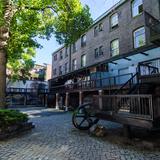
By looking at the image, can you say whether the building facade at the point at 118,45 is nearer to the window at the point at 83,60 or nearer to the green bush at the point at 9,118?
the window at the point at 83,60

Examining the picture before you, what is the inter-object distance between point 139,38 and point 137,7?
339 centimetres

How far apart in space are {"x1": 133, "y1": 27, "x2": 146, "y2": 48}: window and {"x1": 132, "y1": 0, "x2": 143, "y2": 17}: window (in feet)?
6.27

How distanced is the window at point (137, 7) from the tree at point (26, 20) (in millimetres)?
7550

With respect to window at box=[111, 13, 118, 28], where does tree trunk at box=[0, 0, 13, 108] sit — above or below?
below

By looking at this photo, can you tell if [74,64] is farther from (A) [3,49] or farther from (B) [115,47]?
(A) [3,49]

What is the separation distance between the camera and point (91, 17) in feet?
42.8

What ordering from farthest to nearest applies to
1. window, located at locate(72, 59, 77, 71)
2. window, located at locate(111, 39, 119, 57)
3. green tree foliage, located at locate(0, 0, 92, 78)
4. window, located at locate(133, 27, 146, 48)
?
window, located at locate(72, 59, 77, 71) < window, located at locate(111, 39, 119, 57) < window, located at locate(133, 27, 146, 48) < green tree foliage, located at locate(0, 0, 92, 78)

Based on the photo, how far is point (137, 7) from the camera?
17578 mm

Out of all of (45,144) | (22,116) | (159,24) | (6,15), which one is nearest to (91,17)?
(159,24)

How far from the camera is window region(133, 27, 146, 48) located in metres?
16.5

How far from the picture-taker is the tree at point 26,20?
32.8 feet

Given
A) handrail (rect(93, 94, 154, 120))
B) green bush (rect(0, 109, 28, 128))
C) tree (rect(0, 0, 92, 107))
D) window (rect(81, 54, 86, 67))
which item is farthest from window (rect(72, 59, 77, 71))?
green bush (rect(0, 109, 28, 128))

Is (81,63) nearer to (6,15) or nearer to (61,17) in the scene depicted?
(61,17)

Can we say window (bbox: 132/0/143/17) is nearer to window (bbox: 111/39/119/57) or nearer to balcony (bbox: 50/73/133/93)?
window (bbox: 111/39/119/57)
